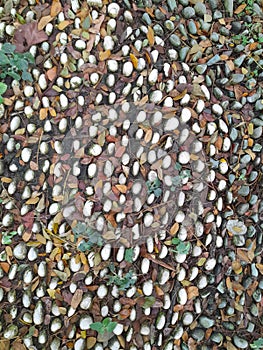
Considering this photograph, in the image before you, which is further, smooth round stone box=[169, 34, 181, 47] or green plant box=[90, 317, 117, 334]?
smooth round stone box=[169, 34, 181, 47]

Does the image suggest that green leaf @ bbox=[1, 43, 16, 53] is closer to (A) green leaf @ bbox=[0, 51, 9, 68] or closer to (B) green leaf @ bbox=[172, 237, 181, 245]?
(A) green leaf @ bbox=[0, 51, 9, 68]

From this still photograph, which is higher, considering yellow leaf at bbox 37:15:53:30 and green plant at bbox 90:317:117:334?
yellow leaf at bbox 37:15:53:30

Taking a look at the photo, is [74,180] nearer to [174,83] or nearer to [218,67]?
[174,83]

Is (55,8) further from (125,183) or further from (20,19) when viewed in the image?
(125,183)

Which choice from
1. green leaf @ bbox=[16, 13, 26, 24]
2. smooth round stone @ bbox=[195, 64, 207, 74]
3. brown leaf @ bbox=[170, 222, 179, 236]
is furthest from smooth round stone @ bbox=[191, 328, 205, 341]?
green leaf @ bbox=[16, 13, 26, 24]

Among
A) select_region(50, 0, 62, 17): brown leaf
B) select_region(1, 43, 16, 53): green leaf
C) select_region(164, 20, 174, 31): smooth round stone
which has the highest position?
select_region(164, 20, 174, 31): smooth round stone

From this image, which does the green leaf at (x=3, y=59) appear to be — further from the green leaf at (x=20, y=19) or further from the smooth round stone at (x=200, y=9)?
the smooth round stone at (x=200, y=9)

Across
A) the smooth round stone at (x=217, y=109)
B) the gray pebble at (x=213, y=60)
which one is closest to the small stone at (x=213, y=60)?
the gray pebble at (x=213, y=60)

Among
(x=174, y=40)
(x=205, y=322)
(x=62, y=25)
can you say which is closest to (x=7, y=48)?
(x=62, y=25)
